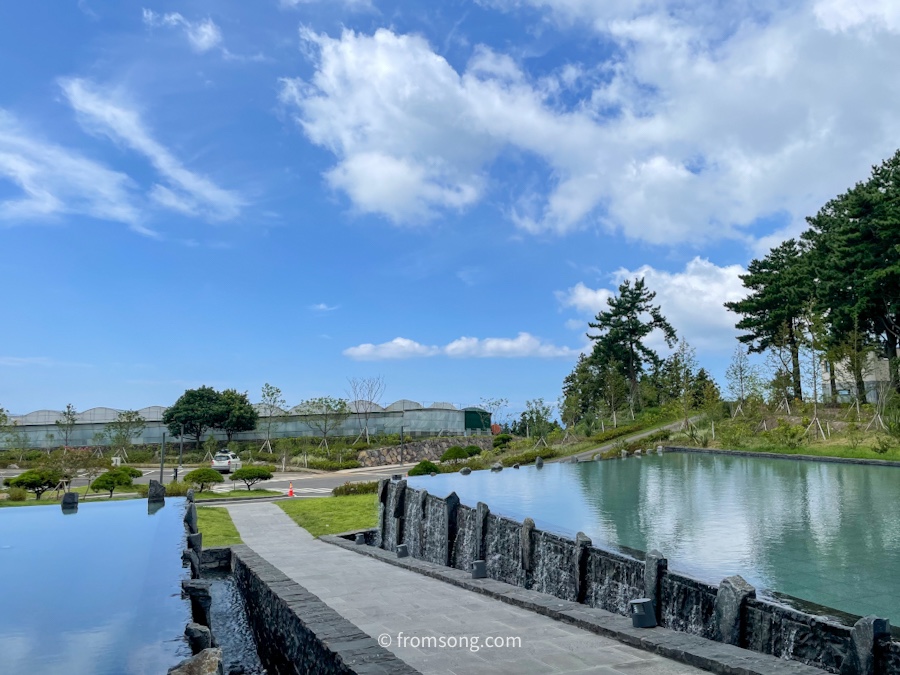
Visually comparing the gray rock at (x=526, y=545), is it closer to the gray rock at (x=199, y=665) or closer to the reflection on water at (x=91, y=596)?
the reflection on water at (x=91, y=596)

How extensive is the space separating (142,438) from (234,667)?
51845 mm

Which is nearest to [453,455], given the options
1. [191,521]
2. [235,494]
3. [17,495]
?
[235,494]

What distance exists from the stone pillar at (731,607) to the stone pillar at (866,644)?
5.00ft

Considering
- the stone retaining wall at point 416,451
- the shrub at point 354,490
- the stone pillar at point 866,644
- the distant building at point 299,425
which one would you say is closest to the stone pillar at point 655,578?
the stone pillar at point 866,644

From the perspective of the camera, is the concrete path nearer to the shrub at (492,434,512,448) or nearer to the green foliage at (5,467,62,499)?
the green foliage at (5,467,62,499)

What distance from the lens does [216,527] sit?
→ 59.7 feet

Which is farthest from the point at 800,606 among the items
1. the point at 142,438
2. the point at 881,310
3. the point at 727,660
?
the point at 142,438

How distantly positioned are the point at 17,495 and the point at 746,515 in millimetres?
26007

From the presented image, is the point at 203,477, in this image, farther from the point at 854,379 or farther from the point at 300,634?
the point at 854,379

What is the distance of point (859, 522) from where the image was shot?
50.6 feet

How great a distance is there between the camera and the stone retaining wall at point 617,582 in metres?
6.36

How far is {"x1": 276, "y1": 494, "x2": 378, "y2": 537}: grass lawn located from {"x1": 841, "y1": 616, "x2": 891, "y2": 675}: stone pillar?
13.4 meters

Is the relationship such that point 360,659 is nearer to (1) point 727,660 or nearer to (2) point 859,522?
(1) point 727,660

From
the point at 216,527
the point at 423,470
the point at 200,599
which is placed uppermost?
the point at 423,470
